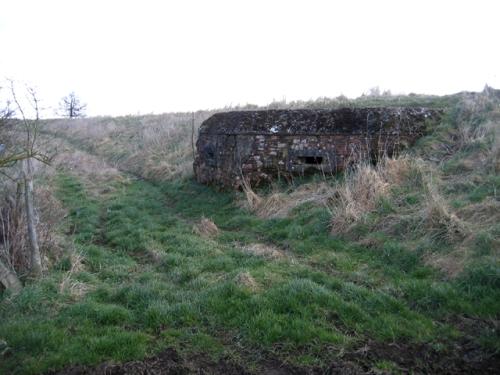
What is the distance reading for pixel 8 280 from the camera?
5.29m

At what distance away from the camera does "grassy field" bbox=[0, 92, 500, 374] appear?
3947mm

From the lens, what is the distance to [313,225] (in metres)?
7.39

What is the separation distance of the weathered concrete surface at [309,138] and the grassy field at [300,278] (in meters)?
0.46

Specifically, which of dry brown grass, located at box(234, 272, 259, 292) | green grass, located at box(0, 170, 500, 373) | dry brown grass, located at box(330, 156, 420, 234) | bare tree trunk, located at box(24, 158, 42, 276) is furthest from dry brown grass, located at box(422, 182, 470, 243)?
bare tree trunk, located at box(24, 158, 42, 276)

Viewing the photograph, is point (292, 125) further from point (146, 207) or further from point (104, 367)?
point (104, 367)

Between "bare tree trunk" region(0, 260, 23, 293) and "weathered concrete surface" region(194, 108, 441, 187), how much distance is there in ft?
19.2

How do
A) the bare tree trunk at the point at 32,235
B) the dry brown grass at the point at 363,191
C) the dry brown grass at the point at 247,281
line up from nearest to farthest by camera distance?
1. the dry brown grass at the point at 247,281
2. the bare tree trunk at the point at 32,235
3. the dry brown grass at the point at 363,191

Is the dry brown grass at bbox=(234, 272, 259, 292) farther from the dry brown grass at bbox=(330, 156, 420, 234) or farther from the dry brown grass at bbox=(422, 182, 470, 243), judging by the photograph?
the dry brown grass at bbox=(422, 182, 470, 243)

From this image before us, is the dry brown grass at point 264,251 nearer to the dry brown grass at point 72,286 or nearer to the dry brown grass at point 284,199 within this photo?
the dry brown grass at point 284,199

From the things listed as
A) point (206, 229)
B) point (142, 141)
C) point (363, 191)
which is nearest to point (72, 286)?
point (206, 229)

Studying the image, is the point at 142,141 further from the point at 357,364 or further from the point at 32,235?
the point at 357,364

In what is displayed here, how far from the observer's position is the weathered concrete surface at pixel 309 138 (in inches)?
382

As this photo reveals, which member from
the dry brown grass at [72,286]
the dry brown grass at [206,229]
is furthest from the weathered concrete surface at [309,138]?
the dry brown grass at [72,286]

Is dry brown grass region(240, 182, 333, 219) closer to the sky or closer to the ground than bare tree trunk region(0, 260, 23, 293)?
closer to the sky
